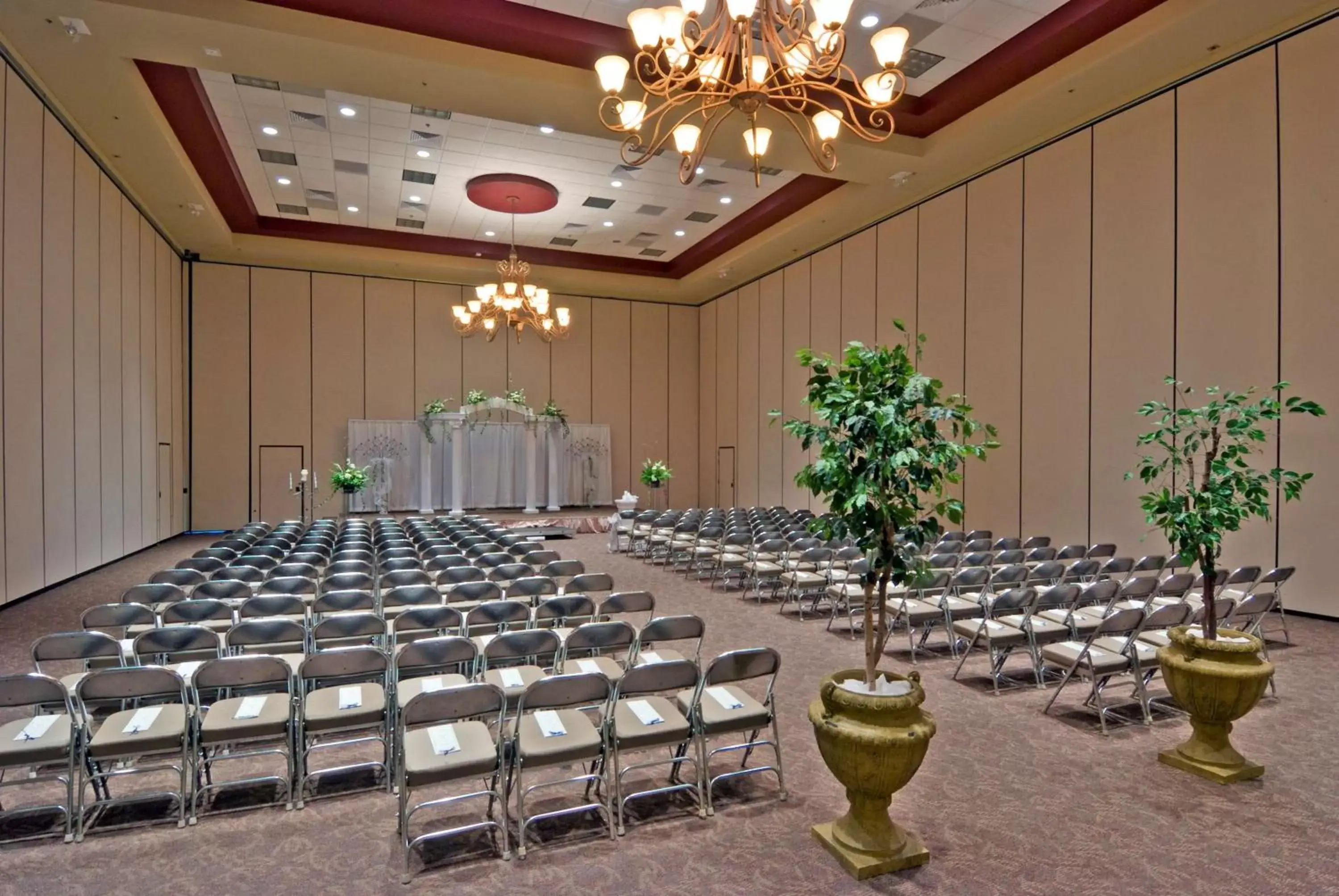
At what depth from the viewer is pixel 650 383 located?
20.5m

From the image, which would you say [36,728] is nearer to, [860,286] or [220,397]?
[860,286]

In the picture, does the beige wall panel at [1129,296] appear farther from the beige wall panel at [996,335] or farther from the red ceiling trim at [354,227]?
the red ceiling trim at [354,227]

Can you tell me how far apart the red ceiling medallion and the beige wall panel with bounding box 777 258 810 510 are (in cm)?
548

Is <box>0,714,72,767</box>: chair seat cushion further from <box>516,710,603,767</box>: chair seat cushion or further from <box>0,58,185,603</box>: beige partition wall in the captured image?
<box>0,58,185,603</box>: beige partition wall

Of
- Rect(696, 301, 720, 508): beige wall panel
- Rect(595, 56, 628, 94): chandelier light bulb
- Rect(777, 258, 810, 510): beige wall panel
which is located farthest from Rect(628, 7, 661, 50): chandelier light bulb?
Rect(696, 301, 720, 508): beige wall panel

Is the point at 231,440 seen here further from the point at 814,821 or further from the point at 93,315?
the point at 814,821

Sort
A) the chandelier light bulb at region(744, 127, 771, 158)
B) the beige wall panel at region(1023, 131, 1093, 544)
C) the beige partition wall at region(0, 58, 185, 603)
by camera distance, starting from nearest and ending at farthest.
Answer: the chandelier light bulb at region(744, 127, 771, 158) → the beige partition wall at region(0, 58, 185, 603) → the beige wall panel at region(1023, 131, 1093, 544)

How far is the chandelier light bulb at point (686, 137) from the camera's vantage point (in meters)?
5.64

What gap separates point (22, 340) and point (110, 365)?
3080 mm

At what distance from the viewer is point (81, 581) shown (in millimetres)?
9562

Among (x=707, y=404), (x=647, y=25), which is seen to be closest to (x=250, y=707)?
(x=647, y=25)

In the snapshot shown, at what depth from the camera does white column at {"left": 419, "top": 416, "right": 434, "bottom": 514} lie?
17656 millimetres

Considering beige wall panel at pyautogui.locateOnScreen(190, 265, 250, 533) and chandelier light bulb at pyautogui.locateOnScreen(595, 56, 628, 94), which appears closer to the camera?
chandelier light bulb at pyautogui.locateOnScreen(595, 56, 628, 94)

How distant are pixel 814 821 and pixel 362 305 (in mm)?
17049
